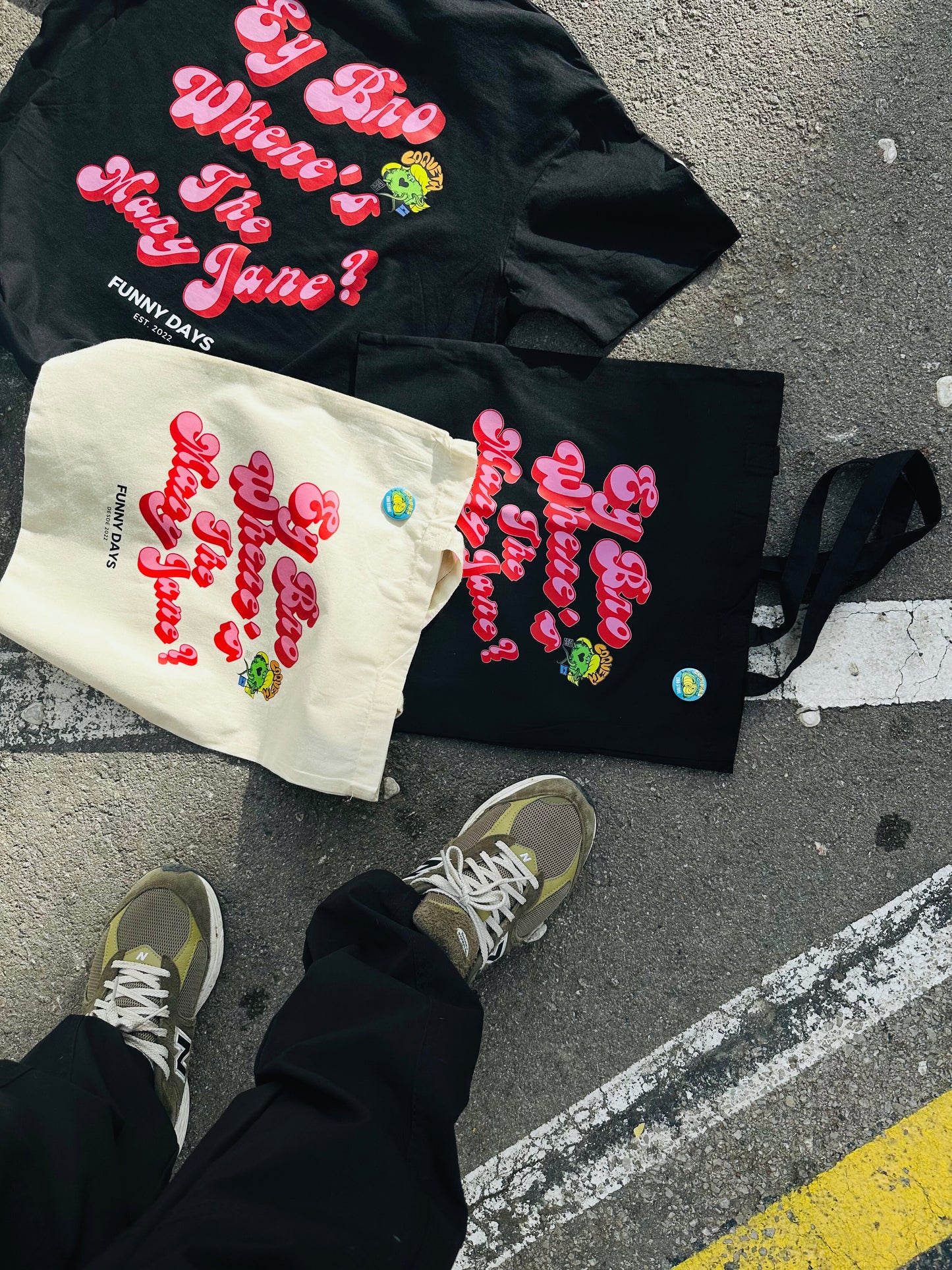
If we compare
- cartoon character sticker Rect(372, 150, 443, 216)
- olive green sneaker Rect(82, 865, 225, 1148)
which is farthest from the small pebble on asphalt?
cartoon character sticker Rect(372, 150, 443, 216)

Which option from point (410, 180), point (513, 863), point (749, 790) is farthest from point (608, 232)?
point (513, 863)

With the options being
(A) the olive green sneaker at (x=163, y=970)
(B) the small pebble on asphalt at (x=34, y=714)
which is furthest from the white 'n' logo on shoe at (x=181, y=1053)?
(B) the small pebble on asphalt at (x=34, y=714)

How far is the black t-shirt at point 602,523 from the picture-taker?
4.82 feet

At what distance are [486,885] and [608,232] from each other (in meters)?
1.23

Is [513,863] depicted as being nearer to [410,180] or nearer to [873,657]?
[873,657]

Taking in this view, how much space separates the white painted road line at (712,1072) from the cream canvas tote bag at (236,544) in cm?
78

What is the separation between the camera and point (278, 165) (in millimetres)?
1409

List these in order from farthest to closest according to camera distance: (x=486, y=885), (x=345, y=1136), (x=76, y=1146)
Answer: (x=486, y=885) < (x=76, y=1146) < (x=345, y=1136)

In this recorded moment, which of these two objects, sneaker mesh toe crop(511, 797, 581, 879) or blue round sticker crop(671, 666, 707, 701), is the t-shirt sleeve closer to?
blue round sticker crop(671, 666, 707, 701)

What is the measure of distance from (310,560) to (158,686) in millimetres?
367

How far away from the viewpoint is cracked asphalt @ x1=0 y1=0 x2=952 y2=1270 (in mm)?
1505

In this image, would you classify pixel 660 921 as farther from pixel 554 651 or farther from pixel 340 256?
pixel 340 256

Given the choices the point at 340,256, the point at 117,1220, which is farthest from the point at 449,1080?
the point at 340,256

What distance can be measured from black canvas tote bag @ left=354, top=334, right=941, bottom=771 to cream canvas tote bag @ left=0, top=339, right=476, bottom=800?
3.6 inches
